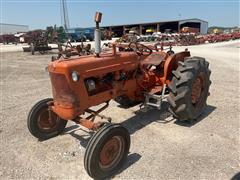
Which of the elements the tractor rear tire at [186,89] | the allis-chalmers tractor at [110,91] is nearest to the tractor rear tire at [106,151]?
the allis-chalmers tractor at [110,91]

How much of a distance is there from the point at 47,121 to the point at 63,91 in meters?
1.08

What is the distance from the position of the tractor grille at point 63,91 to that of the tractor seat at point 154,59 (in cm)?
186

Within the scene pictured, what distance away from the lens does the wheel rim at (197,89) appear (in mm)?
5043

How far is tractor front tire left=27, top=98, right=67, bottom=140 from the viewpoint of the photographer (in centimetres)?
435

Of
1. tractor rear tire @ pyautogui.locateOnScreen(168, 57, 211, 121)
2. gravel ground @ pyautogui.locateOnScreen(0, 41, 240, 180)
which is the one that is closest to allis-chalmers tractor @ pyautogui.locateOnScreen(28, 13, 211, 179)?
tractor rear tire @ pyautogui.locateOnScreen(168, 57, 211, 121)

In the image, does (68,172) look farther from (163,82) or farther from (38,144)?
(163,82)

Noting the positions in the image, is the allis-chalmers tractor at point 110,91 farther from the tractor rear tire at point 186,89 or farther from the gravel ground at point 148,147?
the gravel ground at point 148,147

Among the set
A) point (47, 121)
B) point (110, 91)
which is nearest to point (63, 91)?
point (110, 91)

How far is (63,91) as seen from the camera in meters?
3.77

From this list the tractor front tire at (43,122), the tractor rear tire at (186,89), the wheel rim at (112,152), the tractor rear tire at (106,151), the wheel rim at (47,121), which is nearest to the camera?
the tractor rear tire at (106,151)

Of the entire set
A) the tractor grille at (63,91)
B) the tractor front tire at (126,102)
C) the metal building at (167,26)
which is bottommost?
the tractor front tire at (126,102)

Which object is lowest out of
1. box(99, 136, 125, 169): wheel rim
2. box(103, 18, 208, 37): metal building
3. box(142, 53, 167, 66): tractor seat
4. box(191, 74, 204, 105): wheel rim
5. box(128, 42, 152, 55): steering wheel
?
box(99, 136, 125, 169): wheel rim

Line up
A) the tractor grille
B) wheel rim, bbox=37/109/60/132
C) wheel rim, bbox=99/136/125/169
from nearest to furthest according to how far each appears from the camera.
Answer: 1. wheel rim, bbox=99/136/125/169
2. the tractor grille
3. wheel rim, bbox=37/109/60/132

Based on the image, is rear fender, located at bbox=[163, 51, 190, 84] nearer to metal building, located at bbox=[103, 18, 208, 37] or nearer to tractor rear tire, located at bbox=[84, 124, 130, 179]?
tractor rear tire, located at bbox=[84, 124, 130, 179]
